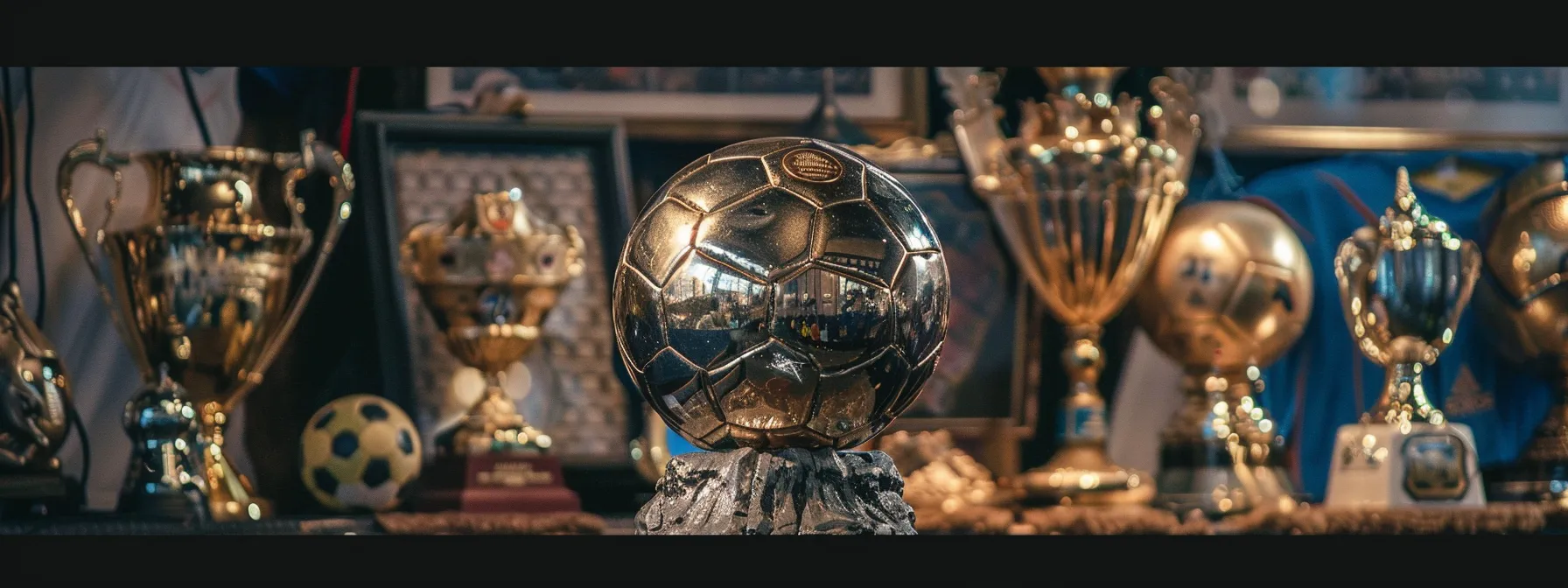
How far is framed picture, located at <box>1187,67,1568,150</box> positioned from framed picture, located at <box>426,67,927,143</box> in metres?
0.71

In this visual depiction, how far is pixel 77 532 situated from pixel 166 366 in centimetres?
35

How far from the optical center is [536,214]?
3.39 m

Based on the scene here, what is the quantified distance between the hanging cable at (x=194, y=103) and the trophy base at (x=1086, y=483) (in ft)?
5.43

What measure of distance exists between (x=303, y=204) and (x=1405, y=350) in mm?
1918

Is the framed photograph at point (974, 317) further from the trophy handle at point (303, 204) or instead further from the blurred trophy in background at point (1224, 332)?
the trophy handle at point (303, 204)

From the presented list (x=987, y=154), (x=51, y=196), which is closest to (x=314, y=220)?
(x=51, y=196)

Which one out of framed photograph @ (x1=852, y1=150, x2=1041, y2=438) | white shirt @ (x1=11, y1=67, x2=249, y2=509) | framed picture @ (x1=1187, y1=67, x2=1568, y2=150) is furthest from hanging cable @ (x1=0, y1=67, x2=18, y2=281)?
framed picture @ (x1=1187, y1=67, x2=1568, y2=150)

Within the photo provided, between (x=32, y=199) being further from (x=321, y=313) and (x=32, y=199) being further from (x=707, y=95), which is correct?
(x=707, y=95)

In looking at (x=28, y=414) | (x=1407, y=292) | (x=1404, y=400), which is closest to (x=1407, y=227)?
(x=1407, y=292)

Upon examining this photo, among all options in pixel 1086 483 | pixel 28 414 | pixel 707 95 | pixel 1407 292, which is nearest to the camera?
pixel 28 414

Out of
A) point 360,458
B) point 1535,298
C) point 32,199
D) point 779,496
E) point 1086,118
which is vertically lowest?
point 360,458

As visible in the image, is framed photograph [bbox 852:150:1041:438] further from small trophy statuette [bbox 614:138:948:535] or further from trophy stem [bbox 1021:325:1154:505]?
small trophy statuette [bbox 614:138:948:535]

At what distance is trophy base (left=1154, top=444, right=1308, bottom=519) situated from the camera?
10.6 feet

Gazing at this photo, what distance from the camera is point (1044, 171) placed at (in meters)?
3.35
